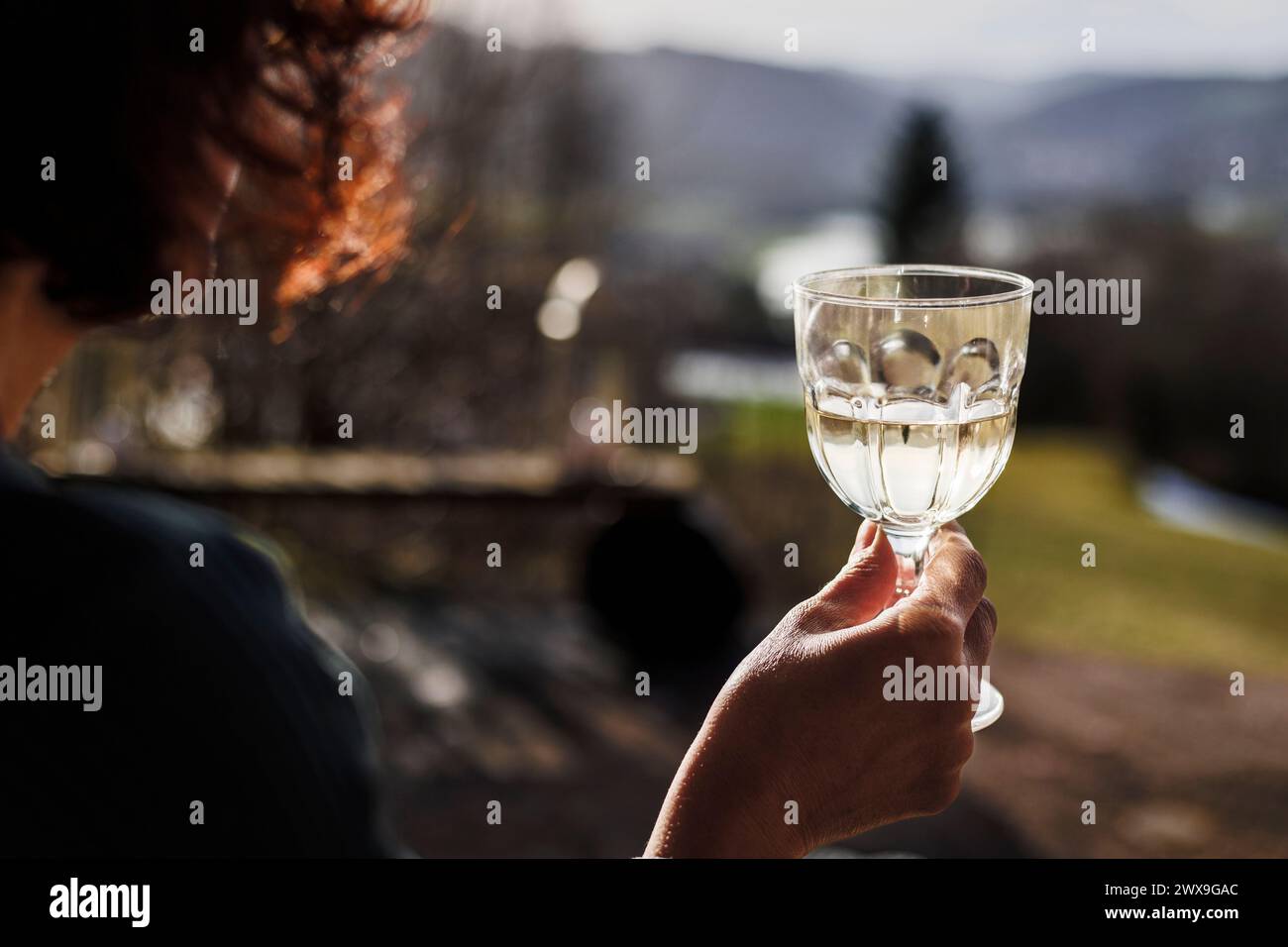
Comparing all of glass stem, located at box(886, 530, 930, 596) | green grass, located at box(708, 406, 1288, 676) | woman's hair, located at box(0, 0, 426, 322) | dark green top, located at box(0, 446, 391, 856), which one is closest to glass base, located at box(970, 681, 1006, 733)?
glass stem, located at box(886, 530, 930, 596)

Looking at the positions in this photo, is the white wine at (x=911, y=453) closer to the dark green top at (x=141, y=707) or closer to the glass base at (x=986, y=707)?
the glass base at (x=986, y=707)

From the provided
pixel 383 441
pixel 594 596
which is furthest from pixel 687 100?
pixel 594 596

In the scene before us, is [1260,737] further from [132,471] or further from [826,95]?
[826,95]

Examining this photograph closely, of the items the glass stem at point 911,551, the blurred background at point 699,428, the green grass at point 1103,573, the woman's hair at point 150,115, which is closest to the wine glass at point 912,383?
the glass stem at point 911,551

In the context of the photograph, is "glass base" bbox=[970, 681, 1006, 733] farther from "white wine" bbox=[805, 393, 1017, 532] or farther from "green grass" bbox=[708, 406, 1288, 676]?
"green grass" bbox=[708, 406, 1288, 676]

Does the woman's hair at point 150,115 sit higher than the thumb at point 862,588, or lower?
higher
